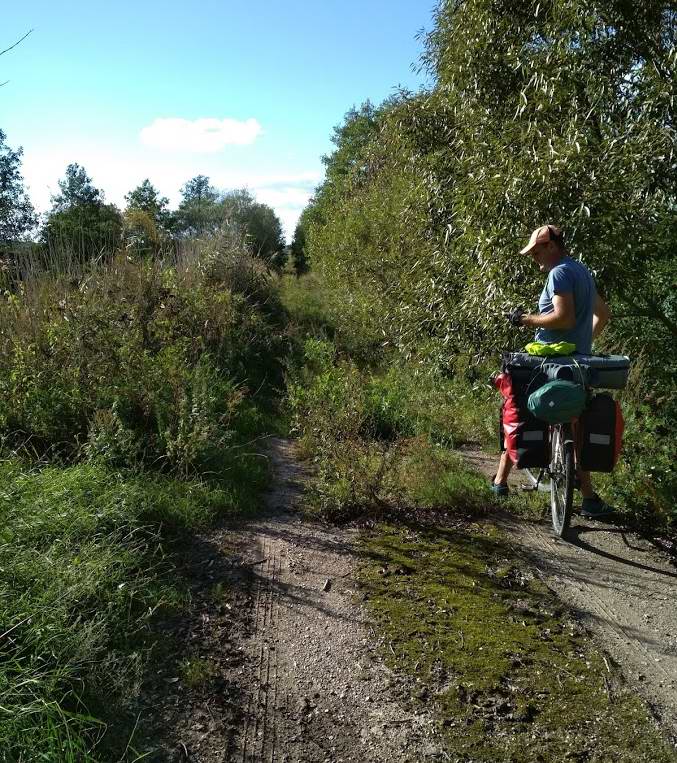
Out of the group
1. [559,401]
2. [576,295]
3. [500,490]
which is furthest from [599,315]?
[500,490]

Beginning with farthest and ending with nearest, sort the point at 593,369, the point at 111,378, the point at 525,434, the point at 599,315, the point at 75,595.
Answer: the point at 111,378, the point at 599,315, the point at 525,434, the point at 593,369, the point at 75,595

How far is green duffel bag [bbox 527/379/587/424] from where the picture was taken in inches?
149

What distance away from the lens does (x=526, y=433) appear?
4188 mm

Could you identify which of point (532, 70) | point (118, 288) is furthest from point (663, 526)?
point (118, 288)

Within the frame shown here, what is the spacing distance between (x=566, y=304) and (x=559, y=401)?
0.67 m

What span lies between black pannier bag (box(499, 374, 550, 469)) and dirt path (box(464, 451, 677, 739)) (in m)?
0.57

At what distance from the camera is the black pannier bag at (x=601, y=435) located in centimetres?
389

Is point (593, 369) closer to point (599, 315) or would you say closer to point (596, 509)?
point (599, 315)

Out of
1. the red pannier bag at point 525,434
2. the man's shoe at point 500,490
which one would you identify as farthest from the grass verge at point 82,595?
the red pannier bag at point 525,434

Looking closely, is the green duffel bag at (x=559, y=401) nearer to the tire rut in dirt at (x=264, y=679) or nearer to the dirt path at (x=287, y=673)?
the dirt path at (x=287, y=673)

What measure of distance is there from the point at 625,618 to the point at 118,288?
6.44m

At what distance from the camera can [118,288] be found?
296 inches

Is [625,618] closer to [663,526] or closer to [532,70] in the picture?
[663,526]

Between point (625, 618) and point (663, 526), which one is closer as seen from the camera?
point (625, 618)
